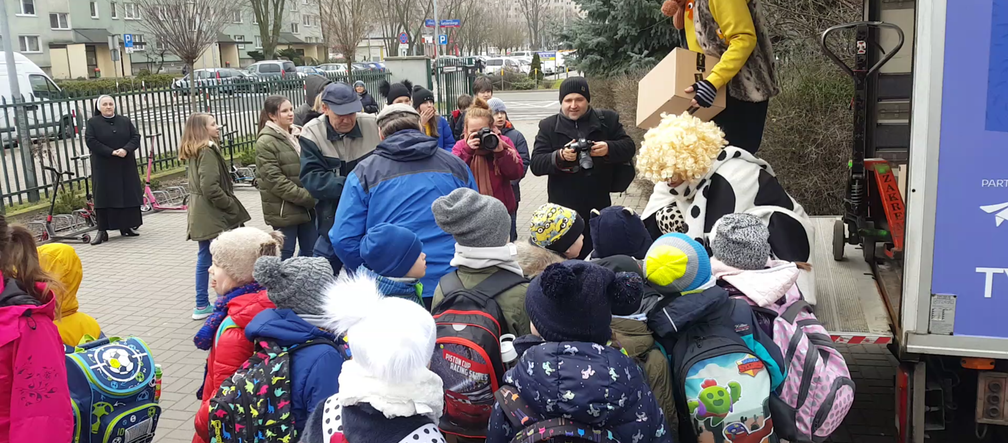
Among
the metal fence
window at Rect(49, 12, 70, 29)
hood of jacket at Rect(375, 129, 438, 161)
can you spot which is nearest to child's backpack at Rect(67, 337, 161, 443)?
hood of jacket at Rect(375, 129, 438, 161)

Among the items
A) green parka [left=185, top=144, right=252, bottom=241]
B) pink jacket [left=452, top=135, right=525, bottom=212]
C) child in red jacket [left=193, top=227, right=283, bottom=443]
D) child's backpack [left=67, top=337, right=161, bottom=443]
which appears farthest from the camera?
green parka [left=185, top=144, right=252, bottom=241]

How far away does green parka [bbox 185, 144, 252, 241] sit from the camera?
6637 mm

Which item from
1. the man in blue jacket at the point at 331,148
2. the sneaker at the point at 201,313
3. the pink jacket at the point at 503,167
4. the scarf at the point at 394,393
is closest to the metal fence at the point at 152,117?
the sneaker at the point at 201,313

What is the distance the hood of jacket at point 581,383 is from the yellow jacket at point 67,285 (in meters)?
2.21

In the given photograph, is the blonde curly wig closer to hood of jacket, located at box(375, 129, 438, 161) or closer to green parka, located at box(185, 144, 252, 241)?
hood of jacket, located at box(375, 129, 438, 161)

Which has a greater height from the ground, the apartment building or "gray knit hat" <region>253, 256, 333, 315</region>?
the apartment building

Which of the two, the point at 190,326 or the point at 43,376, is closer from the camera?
the point at 43,376

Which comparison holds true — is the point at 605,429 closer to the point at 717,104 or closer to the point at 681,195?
the point at 681,195

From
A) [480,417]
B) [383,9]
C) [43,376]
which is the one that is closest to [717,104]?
[480,417]

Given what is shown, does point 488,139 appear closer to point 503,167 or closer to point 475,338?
point 503,167

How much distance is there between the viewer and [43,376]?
8.90 ft

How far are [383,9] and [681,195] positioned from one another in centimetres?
4524

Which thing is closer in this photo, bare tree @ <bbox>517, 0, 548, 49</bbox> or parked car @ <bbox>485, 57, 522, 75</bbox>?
parked car @ <bbox>485, 57, 522, 75</bbox>

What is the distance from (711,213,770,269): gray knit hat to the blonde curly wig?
714 mm
